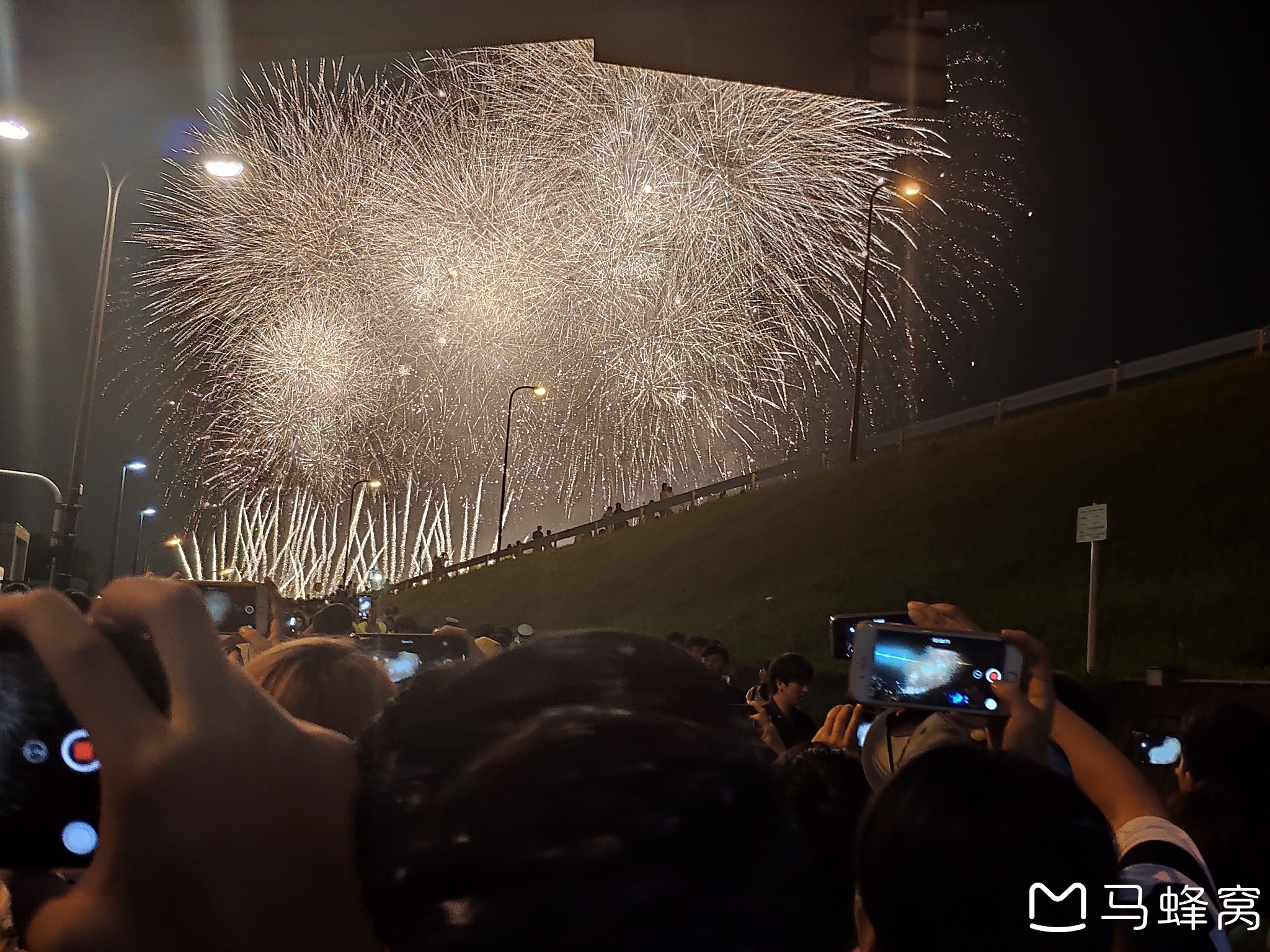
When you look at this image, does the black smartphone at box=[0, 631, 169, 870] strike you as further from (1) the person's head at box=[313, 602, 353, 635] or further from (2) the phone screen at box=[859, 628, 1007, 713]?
(1) the person's head at box=[313, 602, 353, 635]

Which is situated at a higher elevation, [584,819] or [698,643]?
[698,643]

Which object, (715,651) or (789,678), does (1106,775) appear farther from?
(715,651)

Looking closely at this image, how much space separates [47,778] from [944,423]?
1177 inches

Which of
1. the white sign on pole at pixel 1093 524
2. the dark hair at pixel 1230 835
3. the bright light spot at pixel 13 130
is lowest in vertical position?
the dark hair at pixel 1230 835

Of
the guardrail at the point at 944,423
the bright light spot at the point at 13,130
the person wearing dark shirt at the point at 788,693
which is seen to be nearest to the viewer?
the person wearing dark shirt at the point at 788,693

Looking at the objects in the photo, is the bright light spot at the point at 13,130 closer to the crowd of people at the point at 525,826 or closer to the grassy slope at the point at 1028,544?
the grassy slope at the point at 1028,544

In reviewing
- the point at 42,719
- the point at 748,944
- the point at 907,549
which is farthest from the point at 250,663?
the point at 907,549

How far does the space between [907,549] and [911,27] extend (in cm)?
1896

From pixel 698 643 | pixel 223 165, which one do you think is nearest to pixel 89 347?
pixel 223 165

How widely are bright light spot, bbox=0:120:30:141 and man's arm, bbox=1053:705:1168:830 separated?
15540mm

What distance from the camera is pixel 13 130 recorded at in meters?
15.1

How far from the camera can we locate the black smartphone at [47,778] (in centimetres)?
144

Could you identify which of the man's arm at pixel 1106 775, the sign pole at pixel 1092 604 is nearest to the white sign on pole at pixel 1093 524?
the sign pole at pixel 1092 604

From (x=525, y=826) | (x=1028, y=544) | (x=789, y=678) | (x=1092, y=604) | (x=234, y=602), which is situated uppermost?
(x=1028, y=544)
